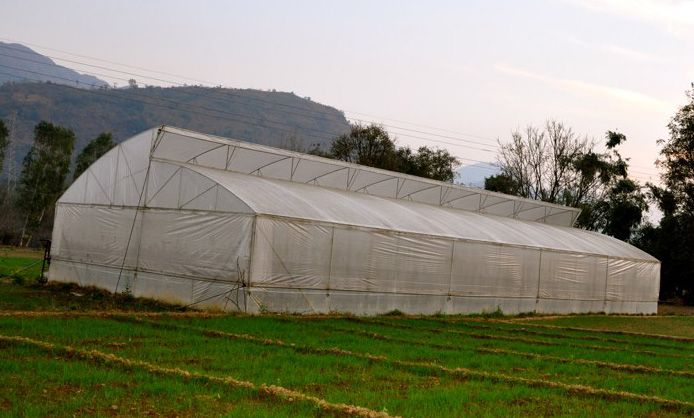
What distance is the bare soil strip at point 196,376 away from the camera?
862cm

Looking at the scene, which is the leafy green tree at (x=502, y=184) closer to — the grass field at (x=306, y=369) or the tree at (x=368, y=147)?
the tree at (x=368, y=147)

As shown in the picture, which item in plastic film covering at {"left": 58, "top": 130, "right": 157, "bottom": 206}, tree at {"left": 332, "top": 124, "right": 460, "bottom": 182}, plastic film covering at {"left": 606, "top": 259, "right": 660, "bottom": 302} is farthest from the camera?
tree at {"left": 332, "top": 124, "right": 460, "bottom": 182}

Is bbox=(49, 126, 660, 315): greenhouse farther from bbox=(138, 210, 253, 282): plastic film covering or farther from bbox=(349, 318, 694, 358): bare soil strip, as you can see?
bbox=(349, 318, 694, 358): bare soil strip

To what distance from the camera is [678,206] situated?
176ft

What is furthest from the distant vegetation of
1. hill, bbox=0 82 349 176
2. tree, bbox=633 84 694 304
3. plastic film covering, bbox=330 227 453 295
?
hill, bbox=0 82 349 176

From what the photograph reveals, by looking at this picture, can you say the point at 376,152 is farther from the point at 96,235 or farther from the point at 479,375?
the point at 479,375

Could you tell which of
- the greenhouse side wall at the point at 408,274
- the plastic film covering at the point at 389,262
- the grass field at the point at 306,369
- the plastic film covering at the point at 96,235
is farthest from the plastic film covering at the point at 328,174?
the grass field at the point at 306,369

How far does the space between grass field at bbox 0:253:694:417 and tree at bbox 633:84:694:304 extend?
33677 mm

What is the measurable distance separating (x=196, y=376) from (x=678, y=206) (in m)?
50.6

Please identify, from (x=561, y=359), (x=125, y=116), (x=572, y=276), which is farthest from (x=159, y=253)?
(x=125, y=116)

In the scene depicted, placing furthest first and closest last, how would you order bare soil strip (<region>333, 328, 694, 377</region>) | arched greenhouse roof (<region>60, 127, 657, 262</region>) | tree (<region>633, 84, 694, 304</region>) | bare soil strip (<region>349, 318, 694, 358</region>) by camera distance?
tree (<region>633, 84, 694, 304</region>) < arched greenhouse roof (<region>60, 127, 657, 262</region>) < bare soil strip (<region>349, 318, 694, 358</region>) < bare soil strip (<region>333, 328, 694, 377</region>)

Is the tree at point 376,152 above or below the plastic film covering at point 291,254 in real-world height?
above

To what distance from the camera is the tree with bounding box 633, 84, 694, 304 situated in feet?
169

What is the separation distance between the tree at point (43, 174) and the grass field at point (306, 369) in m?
52.9
